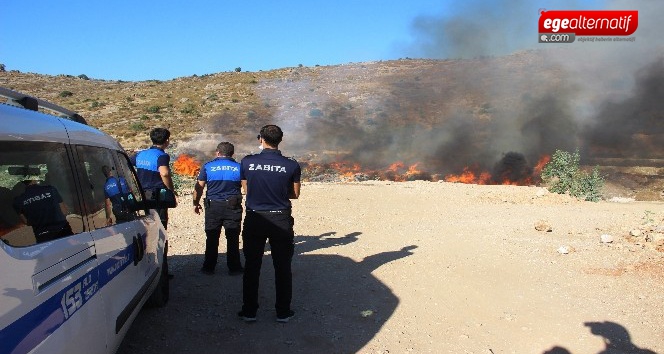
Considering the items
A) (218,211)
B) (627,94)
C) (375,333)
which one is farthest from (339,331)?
(627,94)

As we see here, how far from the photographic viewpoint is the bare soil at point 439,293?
4.16 meters

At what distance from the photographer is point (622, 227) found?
9125 mm

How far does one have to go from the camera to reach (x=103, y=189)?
→ 295 cm

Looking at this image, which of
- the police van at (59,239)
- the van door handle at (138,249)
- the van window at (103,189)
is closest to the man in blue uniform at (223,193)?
the van window at (103,189)

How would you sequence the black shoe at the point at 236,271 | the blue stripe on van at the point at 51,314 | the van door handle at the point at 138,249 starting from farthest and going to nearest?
the black shoe at the point at 236,271
the van door handle at the point at 138,249
the blue stripe on van at the point at 51,314

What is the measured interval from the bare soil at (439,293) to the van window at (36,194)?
6.70ft

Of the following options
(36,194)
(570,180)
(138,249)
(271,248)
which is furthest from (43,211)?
(570,180)

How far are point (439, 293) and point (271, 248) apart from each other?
Result: 2155 millimetres

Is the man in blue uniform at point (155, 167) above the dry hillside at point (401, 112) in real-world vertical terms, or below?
below

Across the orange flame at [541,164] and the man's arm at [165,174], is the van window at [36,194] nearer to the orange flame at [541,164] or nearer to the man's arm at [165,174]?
the man's arm at [165,174]

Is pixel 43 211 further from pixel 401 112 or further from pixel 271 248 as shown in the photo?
Answer: pixel 401 112

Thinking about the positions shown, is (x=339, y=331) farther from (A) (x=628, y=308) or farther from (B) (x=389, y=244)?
(B) (x=389, y=244)

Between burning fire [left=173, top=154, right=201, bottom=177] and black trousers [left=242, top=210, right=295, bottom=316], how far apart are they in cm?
1699

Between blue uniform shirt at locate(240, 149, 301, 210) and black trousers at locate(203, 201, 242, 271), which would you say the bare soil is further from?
blue uniform shirt at locate(240, 149, 301, 210)
